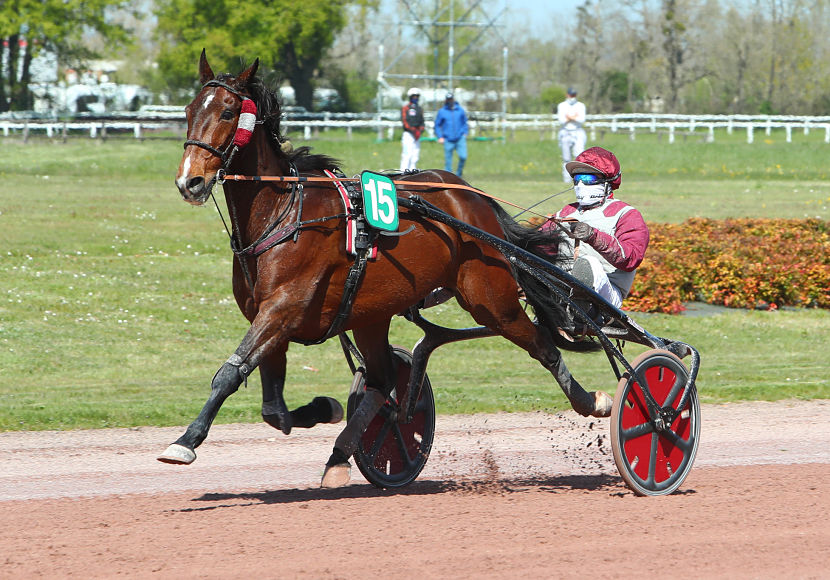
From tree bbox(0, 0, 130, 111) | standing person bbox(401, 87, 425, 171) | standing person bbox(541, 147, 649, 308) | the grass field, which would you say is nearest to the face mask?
standing person bbox(541, 147, 649, 308)

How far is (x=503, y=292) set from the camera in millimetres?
5609

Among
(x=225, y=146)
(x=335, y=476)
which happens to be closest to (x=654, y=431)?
(x=335, y=476)

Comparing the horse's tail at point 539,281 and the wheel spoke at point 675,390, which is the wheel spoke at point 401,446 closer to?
the horse's tail at point 539,281

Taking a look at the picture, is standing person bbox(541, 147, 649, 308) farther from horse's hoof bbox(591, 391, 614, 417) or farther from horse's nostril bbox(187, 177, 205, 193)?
horse's nostril bbox(187, 177, 205, 193)

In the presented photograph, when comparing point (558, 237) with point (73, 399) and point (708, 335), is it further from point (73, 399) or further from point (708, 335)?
point (708, 335)

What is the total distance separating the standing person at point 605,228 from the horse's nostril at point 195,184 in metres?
1.84

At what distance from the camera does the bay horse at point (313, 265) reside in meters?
4.79

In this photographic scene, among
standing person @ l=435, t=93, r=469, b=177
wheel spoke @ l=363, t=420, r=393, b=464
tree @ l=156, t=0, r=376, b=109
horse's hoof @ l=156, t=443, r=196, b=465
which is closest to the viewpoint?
horse's hoof @ l=156, t=443, r=196, b=465

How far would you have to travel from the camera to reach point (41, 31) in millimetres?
39750

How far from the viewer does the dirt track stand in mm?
4184

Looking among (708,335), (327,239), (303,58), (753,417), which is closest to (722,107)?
(303,58)

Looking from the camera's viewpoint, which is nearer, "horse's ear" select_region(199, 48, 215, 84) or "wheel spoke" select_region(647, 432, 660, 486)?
"horse's ear" select_region(199, 48, 215, 84)

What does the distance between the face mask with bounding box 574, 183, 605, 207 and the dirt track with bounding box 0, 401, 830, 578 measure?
1452 millimetres

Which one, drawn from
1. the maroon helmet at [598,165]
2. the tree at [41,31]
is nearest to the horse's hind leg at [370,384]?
the maroon helmet at [598,165]
